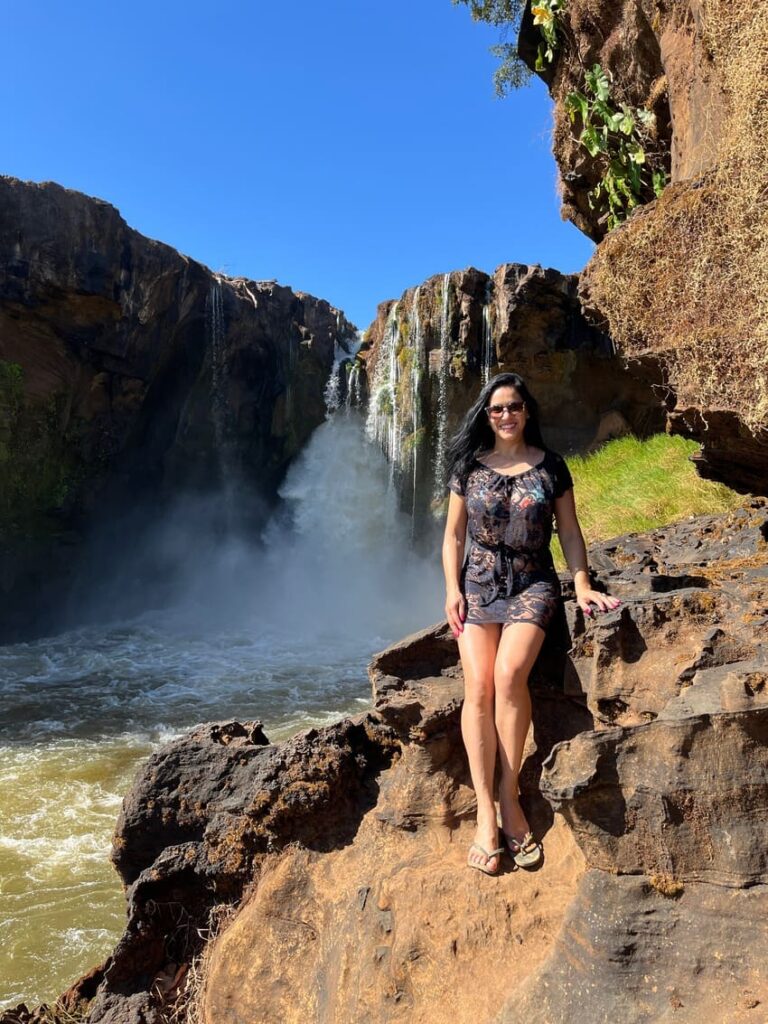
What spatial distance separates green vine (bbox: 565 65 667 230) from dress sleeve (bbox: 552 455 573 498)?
4.70 metres

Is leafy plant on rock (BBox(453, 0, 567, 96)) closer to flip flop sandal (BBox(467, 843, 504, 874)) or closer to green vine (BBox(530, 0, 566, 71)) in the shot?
green vine (BBox(530, 0, 566, 71))

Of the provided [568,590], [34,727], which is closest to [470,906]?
[568,590]

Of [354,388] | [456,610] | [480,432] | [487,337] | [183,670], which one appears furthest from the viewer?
[354,388]

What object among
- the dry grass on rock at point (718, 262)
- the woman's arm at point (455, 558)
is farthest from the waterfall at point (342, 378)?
the woman's arm at point (455, 558)

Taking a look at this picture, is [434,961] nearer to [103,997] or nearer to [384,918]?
[384,918]

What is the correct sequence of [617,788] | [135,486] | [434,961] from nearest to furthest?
[617,788]
[434,961]
[135,486]

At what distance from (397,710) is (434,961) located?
82 centimetres

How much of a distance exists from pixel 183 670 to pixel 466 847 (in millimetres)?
9368

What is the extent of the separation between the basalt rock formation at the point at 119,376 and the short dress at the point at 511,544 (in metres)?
13.4

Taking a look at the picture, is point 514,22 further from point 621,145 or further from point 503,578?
point 503,578

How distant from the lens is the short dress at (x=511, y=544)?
2.54 m

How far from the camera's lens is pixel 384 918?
231 cm

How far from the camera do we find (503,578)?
262cm

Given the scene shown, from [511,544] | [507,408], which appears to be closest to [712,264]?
[507,408]
